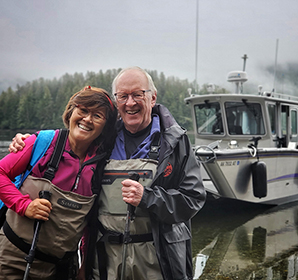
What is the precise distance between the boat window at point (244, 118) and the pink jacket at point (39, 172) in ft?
23.1

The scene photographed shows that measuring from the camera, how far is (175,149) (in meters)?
2.05

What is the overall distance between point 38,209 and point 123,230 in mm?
496

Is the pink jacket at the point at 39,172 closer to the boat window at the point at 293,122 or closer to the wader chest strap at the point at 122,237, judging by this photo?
the wader chest strap at the point at 122,237

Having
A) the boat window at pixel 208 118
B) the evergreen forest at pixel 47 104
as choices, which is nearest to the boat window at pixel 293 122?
the boat window at pixel 208 118

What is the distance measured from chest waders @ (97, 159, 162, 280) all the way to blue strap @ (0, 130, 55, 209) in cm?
40

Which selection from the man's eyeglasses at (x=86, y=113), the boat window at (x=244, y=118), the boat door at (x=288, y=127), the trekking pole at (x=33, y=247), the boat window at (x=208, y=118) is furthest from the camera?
the boat door at (x=288, y=127)

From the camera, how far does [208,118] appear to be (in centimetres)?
904

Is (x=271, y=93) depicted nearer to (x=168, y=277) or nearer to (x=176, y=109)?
(x=168, y=277)

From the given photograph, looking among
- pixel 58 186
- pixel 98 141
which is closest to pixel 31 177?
pixel 58 186

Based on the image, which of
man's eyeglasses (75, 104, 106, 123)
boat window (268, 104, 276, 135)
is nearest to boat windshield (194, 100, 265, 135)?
boat window (268, 104, 276, 135)

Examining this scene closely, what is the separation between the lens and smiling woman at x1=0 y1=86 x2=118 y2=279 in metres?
1.89

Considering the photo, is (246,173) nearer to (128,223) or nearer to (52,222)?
(128,223)

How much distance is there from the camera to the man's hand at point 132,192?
183 cm

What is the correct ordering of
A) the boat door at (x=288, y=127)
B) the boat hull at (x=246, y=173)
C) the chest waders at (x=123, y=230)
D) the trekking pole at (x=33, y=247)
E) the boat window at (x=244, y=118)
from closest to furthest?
the trekking pole at (x=33, y=247) < the chest waders at (x=123, y=230) < the boat hull at (x=246, y=173) < the boat window at (x=244, y=118) < the boat door at (x=288, y=127)
